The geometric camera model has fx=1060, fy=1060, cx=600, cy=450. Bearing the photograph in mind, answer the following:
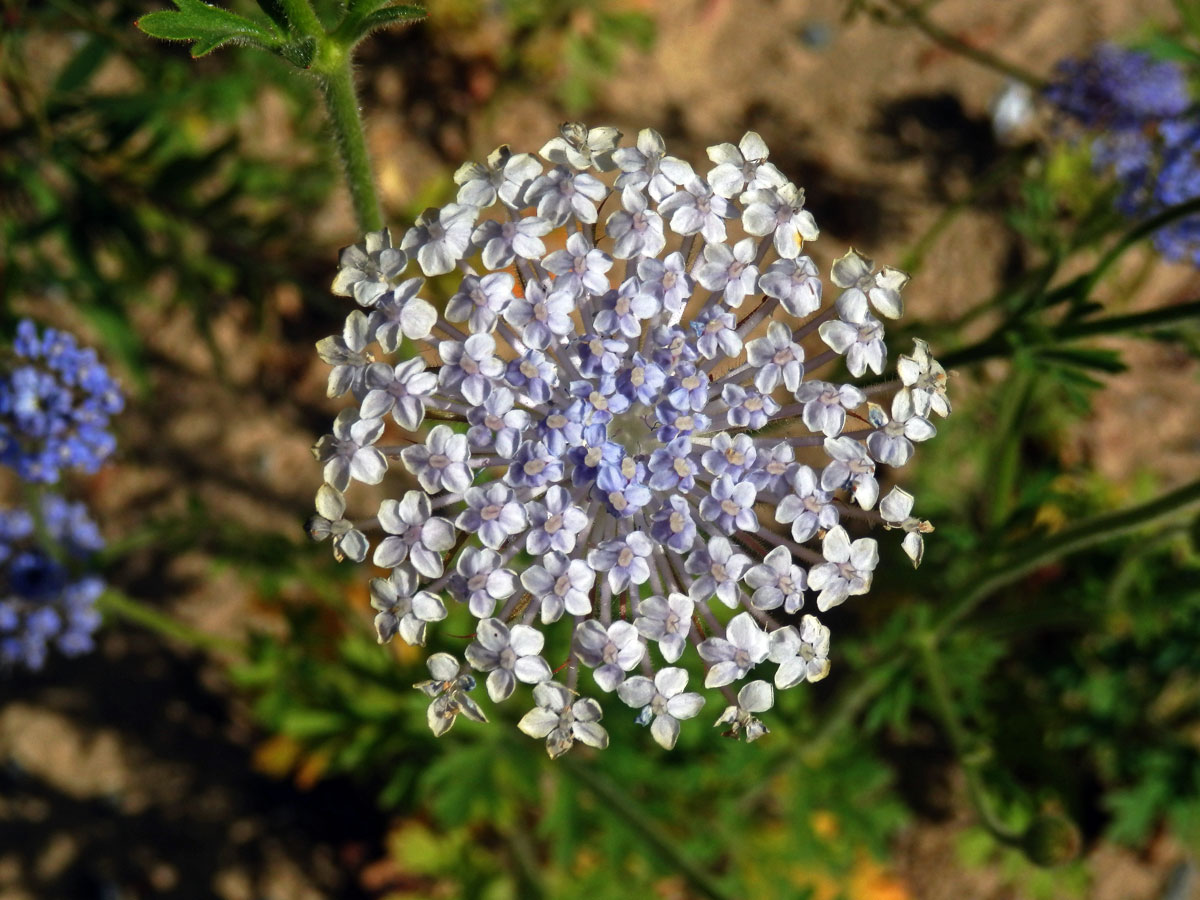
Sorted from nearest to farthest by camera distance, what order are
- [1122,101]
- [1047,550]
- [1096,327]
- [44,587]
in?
[1096,327], [1047,550], [44,587], [1122,101]

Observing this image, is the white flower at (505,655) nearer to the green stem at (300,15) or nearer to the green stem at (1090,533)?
the green stem at (300,15)

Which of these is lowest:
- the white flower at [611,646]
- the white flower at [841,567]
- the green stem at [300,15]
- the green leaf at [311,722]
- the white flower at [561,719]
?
the green leaf at [311,722]

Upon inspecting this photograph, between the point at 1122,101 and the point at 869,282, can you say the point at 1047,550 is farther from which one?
Answer: the point at 1122,101

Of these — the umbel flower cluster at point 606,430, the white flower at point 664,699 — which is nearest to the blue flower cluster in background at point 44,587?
the umbel flower cluster at point 606,430

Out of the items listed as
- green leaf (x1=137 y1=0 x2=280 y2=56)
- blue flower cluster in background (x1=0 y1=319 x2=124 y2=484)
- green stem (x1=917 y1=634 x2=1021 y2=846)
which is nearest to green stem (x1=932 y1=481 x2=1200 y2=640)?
green stem (x1=917 y1=634 x2=1021 y2=846)

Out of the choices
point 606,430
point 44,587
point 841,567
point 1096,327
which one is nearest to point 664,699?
point 841,567

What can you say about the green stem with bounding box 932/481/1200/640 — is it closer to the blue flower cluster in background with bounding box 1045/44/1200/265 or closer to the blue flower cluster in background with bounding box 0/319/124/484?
the blue flower cluster in background with bounding box 1045/44/1200/265

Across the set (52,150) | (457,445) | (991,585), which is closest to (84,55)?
(52,150)

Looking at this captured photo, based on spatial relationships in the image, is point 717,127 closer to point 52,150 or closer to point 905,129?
point 905,129
